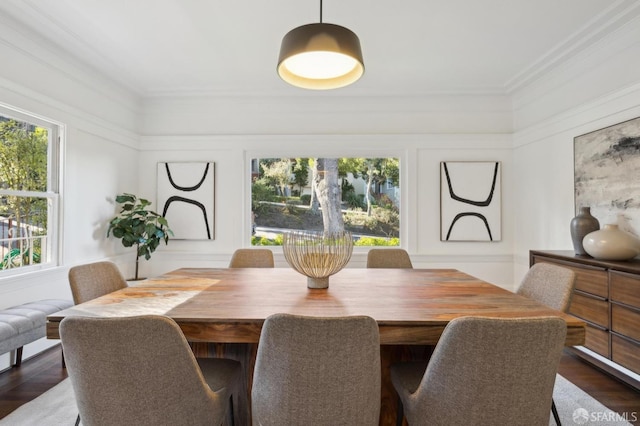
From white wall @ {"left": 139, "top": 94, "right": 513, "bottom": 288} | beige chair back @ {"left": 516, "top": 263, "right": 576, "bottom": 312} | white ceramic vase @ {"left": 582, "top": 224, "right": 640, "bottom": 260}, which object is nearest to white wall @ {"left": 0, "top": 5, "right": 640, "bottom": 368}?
white wall @ {"left": 139, "top": 94, "right": 513, "bottom": 288}

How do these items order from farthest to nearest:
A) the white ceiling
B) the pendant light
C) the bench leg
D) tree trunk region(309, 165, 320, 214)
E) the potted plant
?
tree trunk region(309, 165, 320, 214), the potted plant, the bench leg, the white ceiling, the pendant light

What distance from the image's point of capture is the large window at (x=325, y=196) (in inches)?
175

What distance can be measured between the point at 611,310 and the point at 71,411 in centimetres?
356

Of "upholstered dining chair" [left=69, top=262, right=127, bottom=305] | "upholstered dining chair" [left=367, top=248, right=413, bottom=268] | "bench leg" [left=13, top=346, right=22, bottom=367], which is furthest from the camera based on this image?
"upholstered dining chair" [left=367, top=248, right=413, bottom=268]

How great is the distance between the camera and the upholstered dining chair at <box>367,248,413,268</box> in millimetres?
2854

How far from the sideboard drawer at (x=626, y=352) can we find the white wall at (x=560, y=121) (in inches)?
49.3

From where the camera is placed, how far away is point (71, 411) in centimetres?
208

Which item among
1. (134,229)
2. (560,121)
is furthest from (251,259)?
(560,121)

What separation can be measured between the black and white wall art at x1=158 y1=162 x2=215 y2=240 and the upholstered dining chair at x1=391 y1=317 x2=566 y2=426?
12.3ft

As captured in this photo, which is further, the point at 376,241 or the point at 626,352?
the point at 376,241

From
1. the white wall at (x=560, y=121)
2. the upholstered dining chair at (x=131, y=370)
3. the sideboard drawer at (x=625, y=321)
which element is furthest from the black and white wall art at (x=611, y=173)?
the upholstered dining chair at (x=131, y=370)

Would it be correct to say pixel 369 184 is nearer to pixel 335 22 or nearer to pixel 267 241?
pixel 267 241

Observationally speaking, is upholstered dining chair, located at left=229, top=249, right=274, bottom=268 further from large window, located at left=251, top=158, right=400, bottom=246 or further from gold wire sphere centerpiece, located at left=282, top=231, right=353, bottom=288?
large window, located at left=251, top=158, right=400, bottom=246

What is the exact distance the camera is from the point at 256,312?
1375 mm
